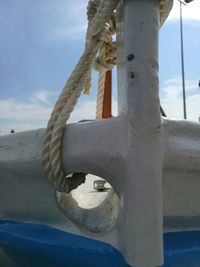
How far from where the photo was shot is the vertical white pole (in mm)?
969

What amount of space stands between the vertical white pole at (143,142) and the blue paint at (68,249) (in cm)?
9

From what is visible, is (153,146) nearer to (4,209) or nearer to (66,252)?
(66,252)

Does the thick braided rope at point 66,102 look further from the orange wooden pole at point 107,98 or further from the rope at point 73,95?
the orange wooden pole at point 107,98

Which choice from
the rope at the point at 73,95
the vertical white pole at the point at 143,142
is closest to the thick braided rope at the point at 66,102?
the rope at the point at 73,95

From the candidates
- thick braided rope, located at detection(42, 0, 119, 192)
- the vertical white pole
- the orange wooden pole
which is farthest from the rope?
the orange wooden pole

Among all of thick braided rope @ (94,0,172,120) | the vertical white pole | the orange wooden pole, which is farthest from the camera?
the orange wooden pole

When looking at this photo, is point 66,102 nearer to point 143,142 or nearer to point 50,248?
point 143,142

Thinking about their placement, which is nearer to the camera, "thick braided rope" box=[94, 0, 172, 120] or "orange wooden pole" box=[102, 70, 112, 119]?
"thick braided rope" box=[94, 0, 172, 120]

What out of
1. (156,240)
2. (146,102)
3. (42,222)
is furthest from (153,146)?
(42,222)

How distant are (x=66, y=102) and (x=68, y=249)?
44 centimetres

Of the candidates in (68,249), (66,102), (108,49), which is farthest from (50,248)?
(108,49)

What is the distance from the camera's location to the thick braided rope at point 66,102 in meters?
1.08

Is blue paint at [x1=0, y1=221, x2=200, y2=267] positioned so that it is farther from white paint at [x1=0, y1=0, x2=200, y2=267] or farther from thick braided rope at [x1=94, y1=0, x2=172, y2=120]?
thick braided rope at [x1=94, y1=0, x2=172, y2=120]

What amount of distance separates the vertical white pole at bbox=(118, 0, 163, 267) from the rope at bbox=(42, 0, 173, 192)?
105 mm
